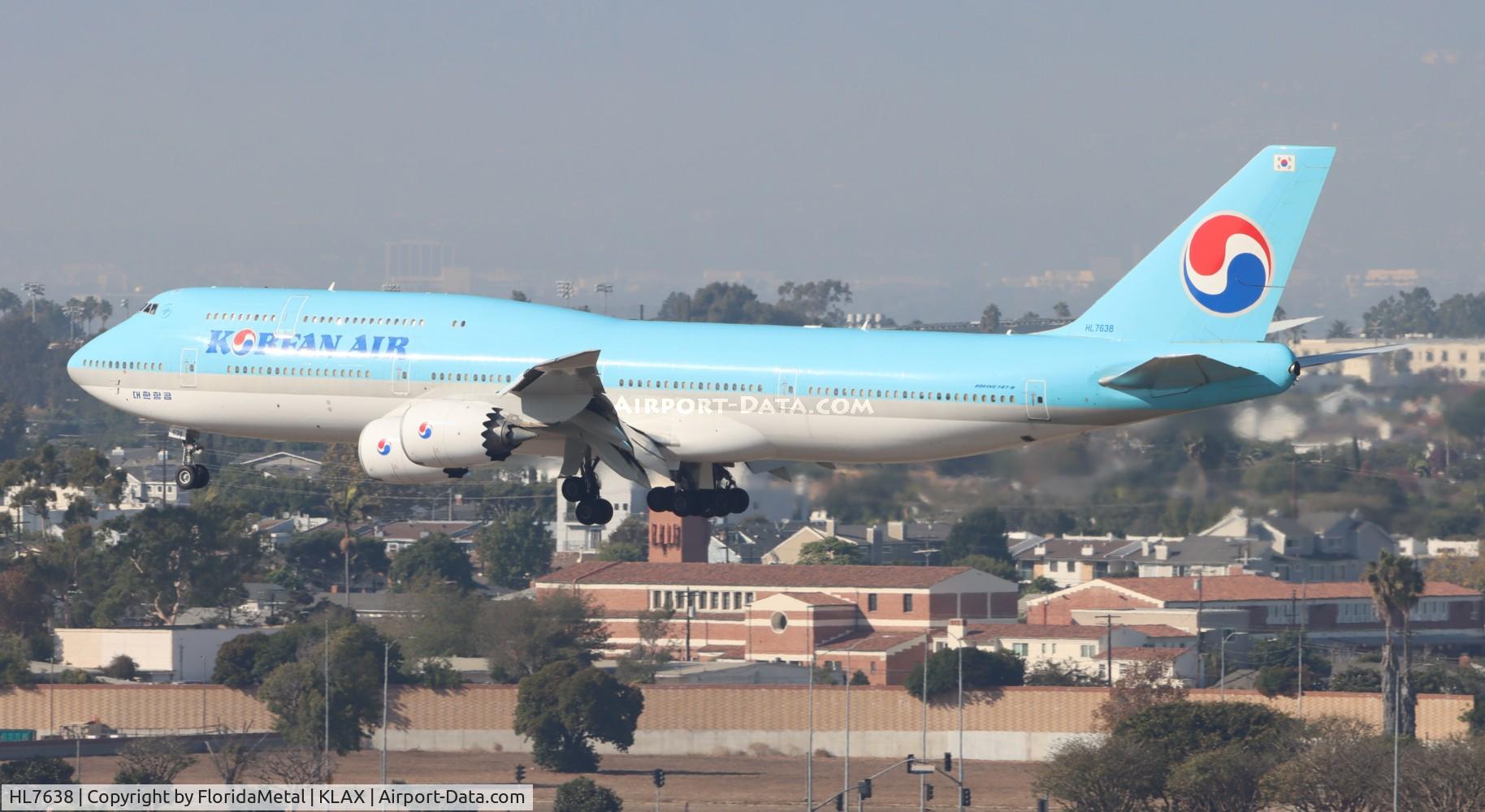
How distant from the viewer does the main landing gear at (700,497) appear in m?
54.7

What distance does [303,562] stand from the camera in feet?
487

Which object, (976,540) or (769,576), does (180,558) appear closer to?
(769,576)

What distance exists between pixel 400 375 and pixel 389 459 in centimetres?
240

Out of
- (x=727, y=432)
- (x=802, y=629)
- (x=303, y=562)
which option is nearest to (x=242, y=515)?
(x=303, y=562)

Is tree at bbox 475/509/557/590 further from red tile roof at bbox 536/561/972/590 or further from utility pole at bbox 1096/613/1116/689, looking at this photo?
utility pole at bbox 1096/613/1116/689

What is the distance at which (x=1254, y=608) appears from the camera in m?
123

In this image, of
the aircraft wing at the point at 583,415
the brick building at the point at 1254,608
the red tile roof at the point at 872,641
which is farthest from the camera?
the brick building at the point at 1254,608

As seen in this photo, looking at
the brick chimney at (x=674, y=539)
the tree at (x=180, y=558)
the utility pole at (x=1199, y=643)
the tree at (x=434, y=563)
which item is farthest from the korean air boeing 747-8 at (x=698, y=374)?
the tree at (x=434, y=563)

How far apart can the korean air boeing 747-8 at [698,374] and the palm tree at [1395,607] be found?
4716 centimetres

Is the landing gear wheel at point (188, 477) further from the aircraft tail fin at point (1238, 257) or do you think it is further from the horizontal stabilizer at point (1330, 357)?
the horizontal stabilizer at point (1330, 357)

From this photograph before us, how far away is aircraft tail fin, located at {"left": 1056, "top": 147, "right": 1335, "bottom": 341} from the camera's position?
49594 millimetres

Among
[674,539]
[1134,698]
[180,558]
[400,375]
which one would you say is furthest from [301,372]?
[674,539]

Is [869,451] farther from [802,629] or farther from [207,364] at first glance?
[802,629]

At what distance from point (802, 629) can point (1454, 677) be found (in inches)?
1273
